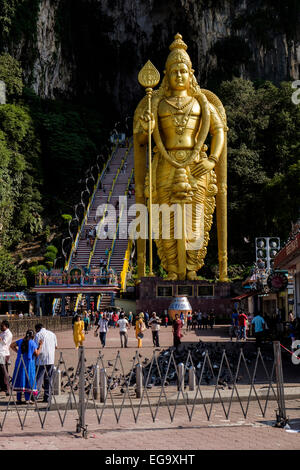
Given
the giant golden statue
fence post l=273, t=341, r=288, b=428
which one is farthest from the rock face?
fence post l=273, t=341, r=288, b=428

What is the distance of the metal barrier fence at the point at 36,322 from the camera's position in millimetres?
21270

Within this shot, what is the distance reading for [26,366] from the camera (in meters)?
10.1

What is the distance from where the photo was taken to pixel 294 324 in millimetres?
14445

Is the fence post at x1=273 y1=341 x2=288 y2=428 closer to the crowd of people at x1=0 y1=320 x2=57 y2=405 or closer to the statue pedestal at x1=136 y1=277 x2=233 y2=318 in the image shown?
the crowd of people at x1=0 y1=320 x2=57 y2=405

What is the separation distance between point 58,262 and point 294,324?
27.8 m

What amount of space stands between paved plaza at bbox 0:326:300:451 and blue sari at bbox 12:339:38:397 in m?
0.57

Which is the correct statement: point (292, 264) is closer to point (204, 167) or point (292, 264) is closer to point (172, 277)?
point (204, 167)

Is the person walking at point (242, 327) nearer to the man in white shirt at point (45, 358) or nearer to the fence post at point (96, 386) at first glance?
the fence post at point (96, 386)

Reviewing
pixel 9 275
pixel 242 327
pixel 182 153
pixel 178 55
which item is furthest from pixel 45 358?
pixel 9 275

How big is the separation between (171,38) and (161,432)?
50837 millimetres

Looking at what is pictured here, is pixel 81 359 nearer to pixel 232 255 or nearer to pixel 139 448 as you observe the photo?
pixel 139 448

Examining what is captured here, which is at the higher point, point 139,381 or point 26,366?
point 26,366

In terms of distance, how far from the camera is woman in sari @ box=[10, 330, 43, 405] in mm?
9875

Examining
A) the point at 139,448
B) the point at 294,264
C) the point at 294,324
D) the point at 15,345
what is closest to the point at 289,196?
the point at 294,264
